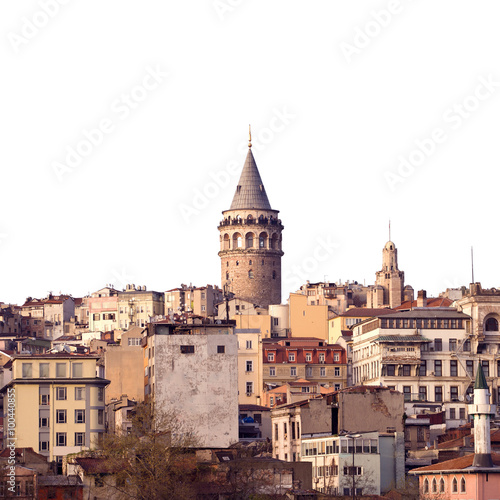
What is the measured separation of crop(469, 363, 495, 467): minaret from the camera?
8988 cm

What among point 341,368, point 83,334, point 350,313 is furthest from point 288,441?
point 83,334

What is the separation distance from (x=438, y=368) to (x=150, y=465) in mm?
50357

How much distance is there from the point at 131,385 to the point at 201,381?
17.3 m

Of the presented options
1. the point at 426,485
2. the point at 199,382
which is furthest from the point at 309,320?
the point at 426,485

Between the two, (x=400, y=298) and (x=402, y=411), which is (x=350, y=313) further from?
(x=402, y=411)

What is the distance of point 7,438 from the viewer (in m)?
95.0

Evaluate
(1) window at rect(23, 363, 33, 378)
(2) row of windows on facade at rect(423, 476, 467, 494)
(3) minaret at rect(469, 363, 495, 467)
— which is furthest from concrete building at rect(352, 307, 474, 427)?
(2) row of windows on facade at rect(423, 476, 467, 494)

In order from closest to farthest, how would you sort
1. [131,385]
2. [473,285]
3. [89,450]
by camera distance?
[89,450], [131,385], [473,285]

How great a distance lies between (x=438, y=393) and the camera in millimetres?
128500

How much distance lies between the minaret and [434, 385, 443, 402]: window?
31.5 metres

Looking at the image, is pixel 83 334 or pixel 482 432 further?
pixel 83 334

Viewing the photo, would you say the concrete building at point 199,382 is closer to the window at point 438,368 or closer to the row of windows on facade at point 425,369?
the row of windows on facade at point 425,369

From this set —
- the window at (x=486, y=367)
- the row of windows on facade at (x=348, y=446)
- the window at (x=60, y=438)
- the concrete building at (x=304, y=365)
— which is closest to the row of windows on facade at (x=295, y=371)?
the concrete building at (x=304, y=365)

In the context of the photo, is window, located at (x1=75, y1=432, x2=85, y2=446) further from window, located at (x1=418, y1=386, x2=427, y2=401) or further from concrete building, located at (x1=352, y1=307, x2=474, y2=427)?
window, located at (x1=418, y1=386, x2=427, y2=401)
